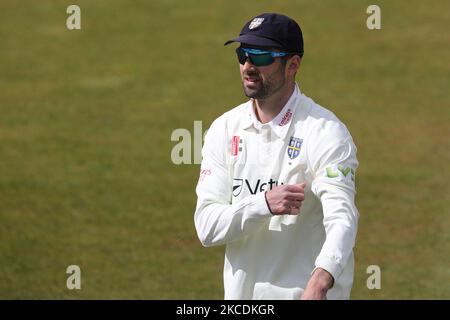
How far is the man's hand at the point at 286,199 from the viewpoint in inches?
254

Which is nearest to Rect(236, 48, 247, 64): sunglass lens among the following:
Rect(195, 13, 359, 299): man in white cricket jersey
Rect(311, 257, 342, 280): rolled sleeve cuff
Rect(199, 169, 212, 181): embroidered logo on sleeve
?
Rect(195, 13, 359, 299): man in white cricket jersey

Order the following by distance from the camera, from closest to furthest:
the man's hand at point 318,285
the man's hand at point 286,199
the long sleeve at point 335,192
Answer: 1. the man's hand at point 318,285
2. the long sleeve at point 335,192
3. the man's hand at point 286,199

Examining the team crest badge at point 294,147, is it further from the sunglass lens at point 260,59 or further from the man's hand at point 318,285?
the man's hand at point 318,285

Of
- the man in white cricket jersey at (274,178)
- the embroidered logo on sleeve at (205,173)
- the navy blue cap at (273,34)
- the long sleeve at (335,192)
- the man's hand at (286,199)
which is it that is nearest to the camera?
the long sleeve at (335,192)

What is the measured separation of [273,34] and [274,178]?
854mm

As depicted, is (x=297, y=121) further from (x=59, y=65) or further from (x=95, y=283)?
(x=59, y=65)

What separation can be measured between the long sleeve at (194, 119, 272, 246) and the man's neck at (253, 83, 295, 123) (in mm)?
263

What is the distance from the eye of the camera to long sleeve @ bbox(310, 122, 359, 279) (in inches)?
246

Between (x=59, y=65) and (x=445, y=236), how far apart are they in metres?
9.13

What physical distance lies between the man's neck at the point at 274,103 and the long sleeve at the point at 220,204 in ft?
0.86

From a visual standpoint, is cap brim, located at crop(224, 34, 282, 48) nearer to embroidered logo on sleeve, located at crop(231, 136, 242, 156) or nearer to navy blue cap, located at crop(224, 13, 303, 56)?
navy blue cap, located at crop(224, 13, 303, 56)

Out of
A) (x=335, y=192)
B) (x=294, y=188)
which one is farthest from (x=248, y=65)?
(x=335, y=192)

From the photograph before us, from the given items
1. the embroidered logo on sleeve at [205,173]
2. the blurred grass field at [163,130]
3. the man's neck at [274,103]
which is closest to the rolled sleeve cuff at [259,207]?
the embroidered logo on sleeve at [205,173]

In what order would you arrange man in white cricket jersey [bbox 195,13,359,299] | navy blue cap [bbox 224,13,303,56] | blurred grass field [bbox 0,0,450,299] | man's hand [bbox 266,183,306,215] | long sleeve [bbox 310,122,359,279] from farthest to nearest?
blurred grass field [bbox 0,0,450,299] → navy blue cap [bbox 224,13,303,56] → man in white cricket jersey [bbox 195,13,359,299] → man's hand [bbox 266,183,306,215] → long sleeve [bbox 310,122,359,279]
